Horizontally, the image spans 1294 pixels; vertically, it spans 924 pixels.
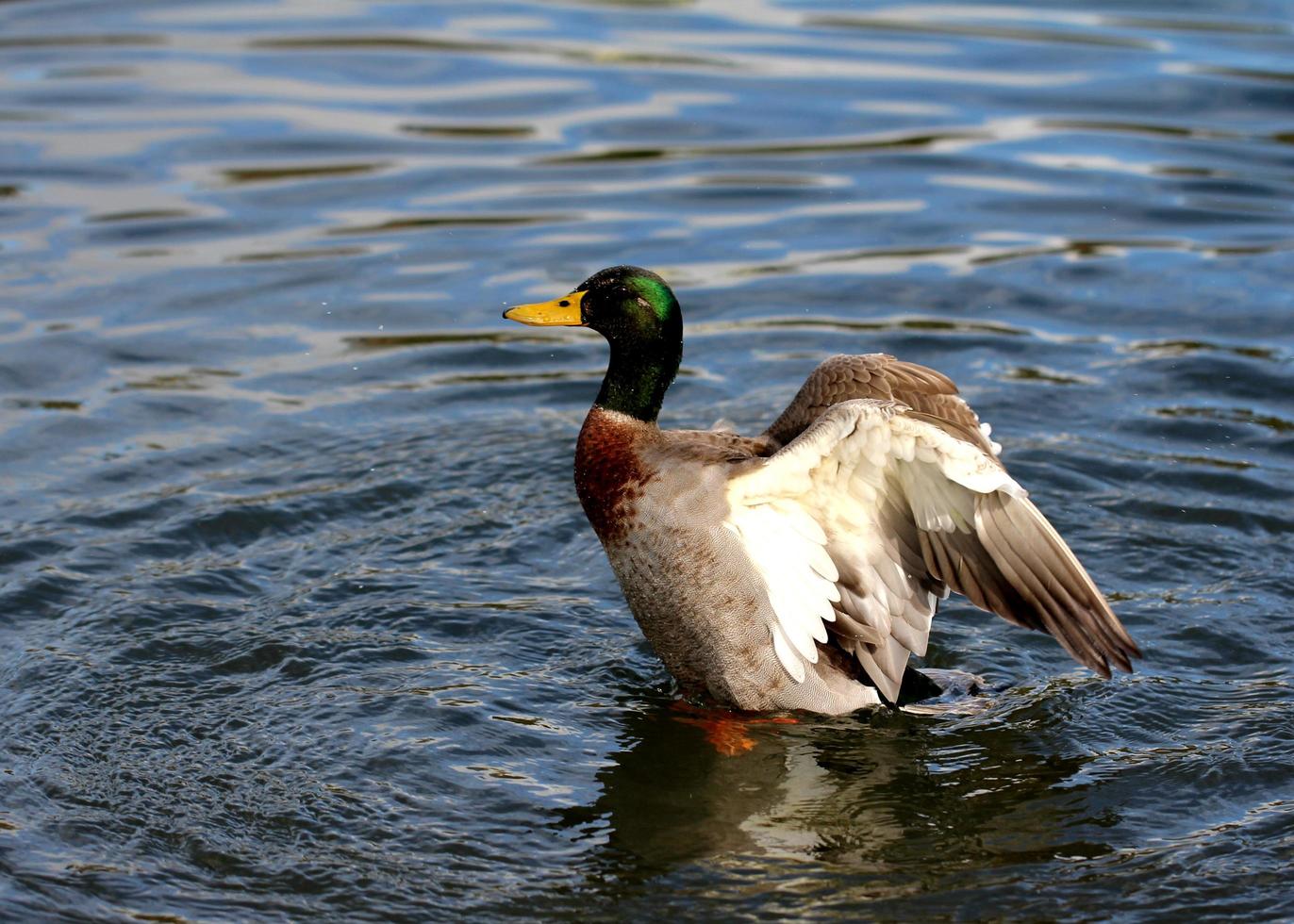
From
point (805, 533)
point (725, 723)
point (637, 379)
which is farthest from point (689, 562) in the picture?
point (637, 379)

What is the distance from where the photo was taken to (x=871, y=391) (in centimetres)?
581

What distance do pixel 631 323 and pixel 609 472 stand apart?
0.56 m

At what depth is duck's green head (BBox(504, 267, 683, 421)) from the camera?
229 inches

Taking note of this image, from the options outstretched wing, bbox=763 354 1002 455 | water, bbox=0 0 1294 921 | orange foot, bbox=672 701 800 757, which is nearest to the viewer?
water, bbox=0 0 1294 921

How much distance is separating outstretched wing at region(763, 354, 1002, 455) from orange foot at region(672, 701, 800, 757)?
921mm

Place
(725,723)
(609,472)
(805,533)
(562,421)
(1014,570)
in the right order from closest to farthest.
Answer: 1. (1014,570)
2. (805,533)
3. (609,472)
4. (725,723)
5. (562,421)

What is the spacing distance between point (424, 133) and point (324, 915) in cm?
806

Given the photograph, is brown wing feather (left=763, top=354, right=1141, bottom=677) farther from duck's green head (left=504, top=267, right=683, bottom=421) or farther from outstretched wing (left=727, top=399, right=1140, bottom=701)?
duck's green head (left=504, top=267, right=683, bottom=421)

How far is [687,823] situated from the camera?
5109 millimetres

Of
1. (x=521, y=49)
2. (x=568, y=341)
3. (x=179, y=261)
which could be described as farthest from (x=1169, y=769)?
(x=521, y=49)

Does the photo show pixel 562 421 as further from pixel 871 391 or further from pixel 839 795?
pixel 839 795

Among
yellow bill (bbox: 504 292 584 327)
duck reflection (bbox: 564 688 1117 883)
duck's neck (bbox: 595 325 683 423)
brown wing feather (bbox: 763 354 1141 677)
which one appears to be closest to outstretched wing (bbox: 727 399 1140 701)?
brown wing feather (bbox: 763 354 1141 677)

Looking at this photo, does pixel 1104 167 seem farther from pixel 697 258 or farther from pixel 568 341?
pixel 568 341

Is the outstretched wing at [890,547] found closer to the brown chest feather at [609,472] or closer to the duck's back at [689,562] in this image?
the duck's back at [689,562]
